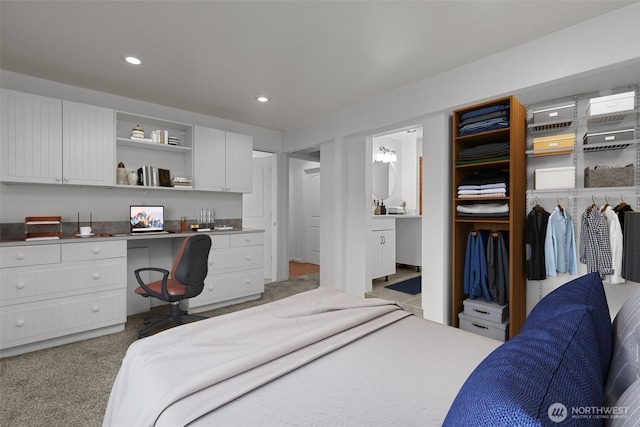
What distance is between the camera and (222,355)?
123 cm

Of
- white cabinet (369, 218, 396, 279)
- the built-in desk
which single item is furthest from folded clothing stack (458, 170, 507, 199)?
the built-in desk

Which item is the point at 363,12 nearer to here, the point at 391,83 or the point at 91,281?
the point at 391,83

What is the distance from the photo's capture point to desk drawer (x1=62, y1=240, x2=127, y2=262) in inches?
112

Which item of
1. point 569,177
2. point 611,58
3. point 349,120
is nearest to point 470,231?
point 569,177

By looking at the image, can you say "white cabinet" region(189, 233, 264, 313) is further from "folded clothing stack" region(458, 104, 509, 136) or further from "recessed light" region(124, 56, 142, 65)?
"folded clothing stack" region(458, 104, 509, 136)

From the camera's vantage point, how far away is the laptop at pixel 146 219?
3.66 m

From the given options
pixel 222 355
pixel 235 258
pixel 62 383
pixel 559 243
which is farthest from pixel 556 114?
pixel 62 383

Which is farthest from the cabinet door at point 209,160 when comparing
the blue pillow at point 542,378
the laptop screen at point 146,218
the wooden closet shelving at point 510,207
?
the blue pillow at point 542,378

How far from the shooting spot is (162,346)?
1.33 m

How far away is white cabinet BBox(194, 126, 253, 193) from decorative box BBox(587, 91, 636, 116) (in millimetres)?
3879

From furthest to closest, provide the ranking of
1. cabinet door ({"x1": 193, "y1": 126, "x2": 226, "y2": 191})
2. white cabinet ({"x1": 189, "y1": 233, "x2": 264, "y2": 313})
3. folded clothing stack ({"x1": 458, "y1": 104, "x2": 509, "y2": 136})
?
1. cabinet door ({"x1": 193, "y1": 126, "x2": 226, "y2": 191})
2. white cabinet ({"x1": 189, "y1": 233, "x2": 264, "y2": 313})
3. folded clothing stack ({"x1": 458, "y1": 104, "x2": 509, "y2": 136})

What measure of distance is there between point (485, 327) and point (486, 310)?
159mm

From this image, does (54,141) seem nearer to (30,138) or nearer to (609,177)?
(30,138)

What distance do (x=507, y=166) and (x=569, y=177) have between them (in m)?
0.48
